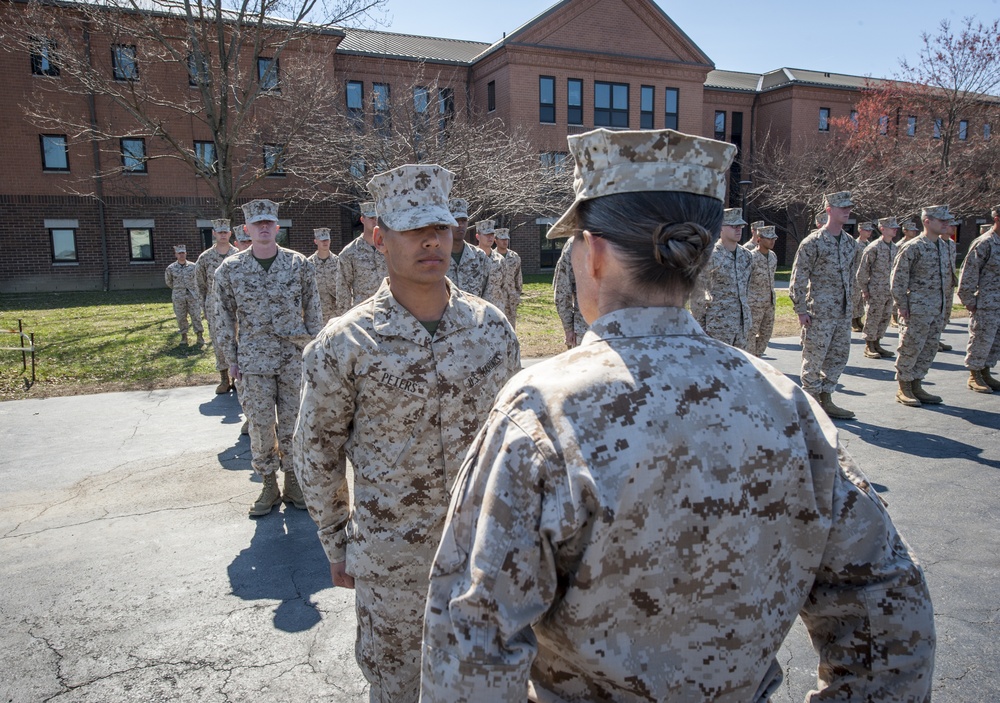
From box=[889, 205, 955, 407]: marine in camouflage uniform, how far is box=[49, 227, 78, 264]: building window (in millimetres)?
28069

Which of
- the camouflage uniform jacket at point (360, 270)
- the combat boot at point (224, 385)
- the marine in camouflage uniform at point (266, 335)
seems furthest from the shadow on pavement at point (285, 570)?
the combat boot at point (224, 385)

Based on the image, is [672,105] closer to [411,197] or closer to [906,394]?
[906,394]

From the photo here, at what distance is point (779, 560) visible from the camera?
1326mm

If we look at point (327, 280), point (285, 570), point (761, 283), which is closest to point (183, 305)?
point (327, 280)

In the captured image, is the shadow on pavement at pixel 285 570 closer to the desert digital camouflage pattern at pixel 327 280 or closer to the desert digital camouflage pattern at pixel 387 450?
the desert digital camouflage pattern at pixel 387 450

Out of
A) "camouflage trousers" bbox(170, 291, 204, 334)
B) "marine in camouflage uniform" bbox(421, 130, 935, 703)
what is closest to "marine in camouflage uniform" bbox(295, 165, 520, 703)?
"marine in camouflage uniform" bbox(421, 130, 935, 703)

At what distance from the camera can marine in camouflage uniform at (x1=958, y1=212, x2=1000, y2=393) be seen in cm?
907

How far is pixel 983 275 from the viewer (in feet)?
30.2

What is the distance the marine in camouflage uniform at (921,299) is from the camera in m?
8.52

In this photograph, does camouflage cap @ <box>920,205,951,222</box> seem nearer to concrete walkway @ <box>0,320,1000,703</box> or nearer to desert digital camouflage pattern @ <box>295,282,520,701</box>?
concrete walkway @ <box>0,320,1000,703</box>

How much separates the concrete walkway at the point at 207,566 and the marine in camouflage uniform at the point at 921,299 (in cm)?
70

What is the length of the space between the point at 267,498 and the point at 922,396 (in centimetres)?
794

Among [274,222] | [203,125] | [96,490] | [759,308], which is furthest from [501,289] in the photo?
[203,125]

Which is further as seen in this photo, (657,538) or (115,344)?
(115,344)
